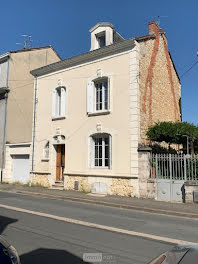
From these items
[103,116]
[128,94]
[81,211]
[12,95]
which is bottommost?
[81,211]

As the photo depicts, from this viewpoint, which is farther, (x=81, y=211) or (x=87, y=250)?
(x=81, y=211)

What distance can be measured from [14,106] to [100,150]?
8.53 metres

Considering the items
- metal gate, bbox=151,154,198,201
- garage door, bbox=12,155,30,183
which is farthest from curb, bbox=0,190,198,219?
garage door, bbox=12,155,30,183

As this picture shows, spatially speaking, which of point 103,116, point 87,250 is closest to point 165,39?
point 103,116

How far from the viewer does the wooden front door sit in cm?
1475

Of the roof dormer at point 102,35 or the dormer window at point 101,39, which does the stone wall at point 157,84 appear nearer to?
the roof dormer at point 102,35

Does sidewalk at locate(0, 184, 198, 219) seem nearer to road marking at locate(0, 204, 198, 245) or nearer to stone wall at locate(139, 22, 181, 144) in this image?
road marking at locate(0, 204, 198, 245)

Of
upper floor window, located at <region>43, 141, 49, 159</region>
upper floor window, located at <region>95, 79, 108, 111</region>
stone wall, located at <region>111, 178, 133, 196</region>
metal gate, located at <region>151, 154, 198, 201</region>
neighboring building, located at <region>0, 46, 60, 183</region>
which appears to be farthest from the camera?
neighboring building, located at <region>0, 46, 60, 183</region>

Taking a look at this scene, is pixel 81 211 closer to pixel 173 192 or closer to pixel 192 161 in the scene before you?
pixel 173 192

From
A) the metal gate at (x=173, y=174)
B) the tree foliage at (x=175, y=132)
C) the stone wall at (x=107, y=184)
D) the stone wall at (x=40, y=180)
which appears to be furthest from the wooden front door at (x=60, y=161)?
the metal gate at (x=173, y=174)

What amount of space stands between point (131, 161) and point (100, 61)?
588 centimetres

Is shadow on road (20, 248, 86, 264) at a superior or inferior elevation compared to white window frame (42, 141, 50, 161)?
inferior

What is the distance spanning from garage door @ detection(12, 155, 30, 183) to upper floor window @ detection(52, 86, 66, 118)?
385 centimetres

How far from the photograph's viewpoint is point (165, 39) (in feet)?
51.1
